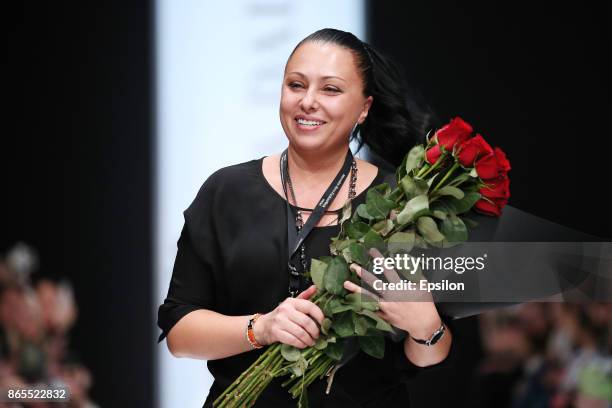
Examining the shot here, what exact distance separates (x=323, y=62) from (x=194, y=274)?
1.62 feet

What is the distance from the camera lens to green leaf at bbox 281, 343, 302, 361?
1.83 meters

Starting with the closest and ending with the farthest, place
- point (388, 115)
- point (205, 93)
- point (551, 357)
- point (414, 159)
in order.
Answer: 1. point (414, 159)
2. point (388, 115)
3. point (551, 357)
4. point (205, 93)


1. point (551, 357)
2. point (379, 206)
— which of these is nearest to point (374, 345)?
point (379, 206)

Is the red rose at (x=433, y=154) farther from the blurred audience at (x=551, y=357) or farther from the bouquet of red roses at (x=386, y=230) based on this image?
the blurred audience at (x=551, y=357)

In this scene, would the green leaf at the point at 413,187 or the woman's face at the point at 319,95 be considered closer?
the green leaf at the point at 413,187

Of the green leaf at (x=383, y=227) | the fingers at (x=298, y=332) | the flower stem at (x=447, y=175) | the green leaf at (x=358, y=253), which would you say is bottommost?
the fingers at (x=298, y=332)

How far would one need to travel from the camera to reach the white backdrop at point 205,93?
3.63m

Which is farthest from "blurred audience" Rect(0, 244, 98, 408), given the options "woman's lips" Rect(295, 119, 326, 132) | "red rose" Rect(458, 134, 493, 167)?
"red rose" Rect(458, 134, 493, 167)

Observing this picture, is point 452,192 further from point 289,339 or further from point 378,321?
point 289,339

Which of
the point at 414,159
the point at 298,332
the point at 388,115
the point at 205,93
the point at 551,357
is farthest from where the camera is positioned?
the point at 205,93

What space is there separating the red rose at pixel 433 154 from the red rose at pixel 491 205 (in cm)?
11

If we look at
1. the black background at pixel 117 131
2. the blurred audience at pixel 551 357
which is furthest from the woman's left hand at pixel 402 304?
the black background at pixel 117 131

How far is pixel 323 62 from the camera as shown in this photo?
1.94 meters

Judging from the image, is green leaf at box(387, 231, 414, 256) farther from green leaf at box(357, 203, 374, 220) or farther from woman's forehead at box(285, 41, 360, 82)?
woman's forehead at box(285, 41, 360, 82)
